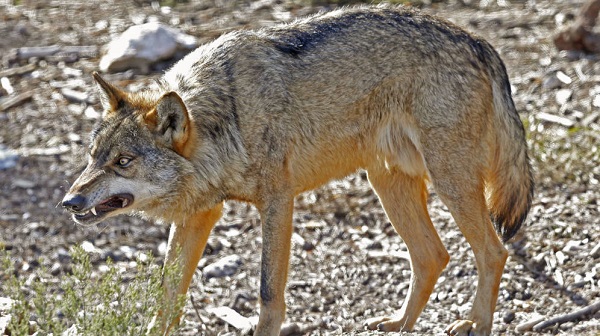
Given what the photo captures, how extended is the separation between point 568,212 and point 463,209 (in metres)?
1.94

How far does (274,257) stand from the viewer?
6.57 metres

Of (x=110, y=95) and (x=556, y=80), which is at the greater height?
(x=110, y=95)

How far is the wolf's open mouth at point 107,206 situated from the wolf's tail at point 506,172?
2.72 metres

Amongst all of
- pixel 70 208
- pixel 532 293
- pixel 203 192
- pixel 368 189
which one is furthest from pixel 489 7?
pixel 70 208

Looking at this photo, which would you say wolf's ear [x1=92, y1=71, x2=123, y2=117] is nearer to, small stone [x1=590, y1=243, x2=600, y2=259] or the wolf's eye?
the wolf's eye

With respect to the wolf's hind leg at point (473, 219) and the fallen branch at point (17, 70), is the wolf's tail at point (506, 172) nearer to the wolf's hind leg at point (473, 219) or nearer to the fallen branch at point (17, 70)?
the wolf's hind leg at point (473, 219)

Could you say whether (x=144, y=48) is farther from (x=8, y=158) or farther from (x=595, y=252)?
(x=595, y=252)

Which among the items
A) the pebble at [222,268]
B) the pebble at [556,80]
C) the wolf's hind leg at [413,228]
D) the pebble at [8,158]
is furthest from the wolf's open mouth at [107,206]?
the pebble at [556,80]

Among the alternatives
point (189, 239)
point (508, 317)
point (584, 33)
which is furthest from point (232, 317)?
point (584, 33)

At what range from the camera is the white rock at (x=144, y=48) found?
38.8 ft

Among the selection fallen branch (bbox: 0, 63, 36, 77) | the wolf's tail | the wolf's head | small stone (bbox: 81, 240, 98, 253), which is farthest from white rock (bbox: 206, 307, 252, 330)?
fallen branch (bbox: 0, 63, 36, 77)

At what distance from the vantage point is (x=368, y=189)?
9.52 metres

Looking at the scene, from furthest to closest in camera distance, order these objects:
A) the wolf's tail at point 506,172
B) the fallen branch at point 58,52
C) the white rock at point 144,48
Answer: the fallen branch at point 58,52, the white rock at point 144,48, the wolf's tail at point 506,172

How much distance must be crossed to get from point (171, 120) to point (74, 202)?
867 mm
